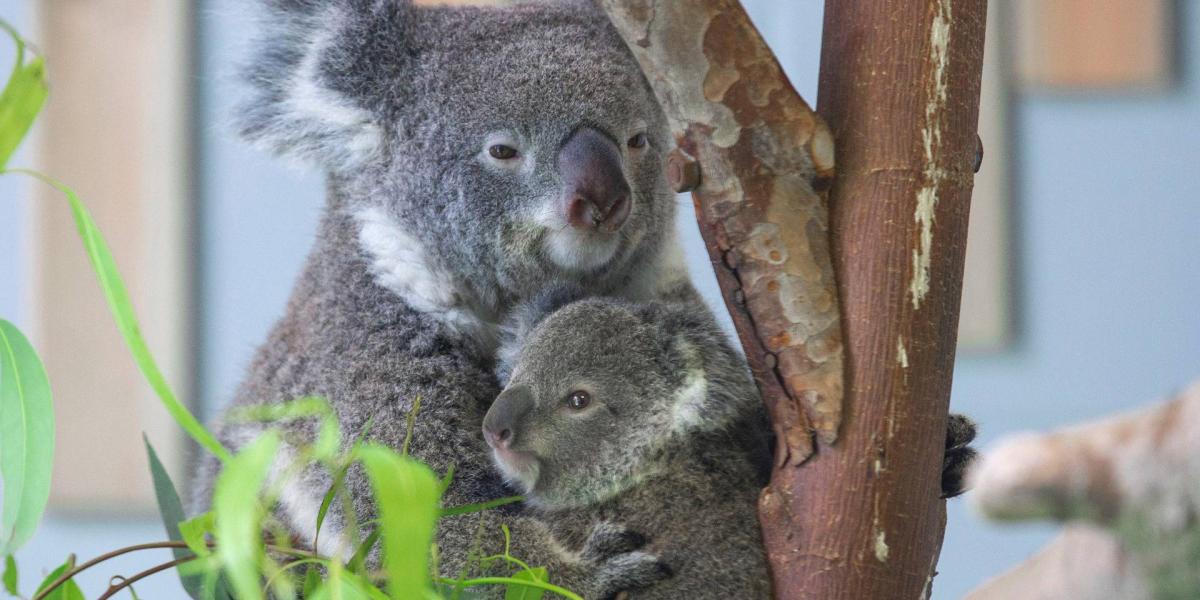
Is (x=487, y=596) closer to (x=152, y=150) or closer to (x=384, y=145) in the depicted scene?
(x=384, y=145)

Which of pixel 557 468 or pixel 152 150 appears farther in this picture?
pixel 152 150

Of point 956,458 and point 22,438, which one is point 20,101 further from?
point 956,458

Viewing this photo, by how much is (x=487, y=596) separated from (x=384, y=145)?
0.76 meters

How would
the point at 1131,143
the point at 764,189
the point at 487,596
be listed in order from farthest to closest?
the point at 1131,143 → the point at 487,596 → the point at 764,189

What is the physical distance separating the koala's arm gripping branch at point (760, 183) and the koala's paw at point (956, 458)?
0.89 ft

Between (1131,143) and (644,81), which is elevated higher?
(644,81)

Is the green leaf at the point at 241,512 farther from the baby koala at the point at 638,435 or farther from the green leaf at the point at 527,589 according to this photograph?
the baby koala at the point at 638,435

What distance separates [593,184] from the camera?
1.71 m

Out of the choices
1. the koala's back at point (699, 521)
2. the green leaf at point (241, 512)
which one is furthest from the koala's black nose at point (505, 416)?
the green leaf at point (241, 512)

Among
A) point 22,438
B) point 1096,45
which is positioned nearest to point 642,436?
point 22,438

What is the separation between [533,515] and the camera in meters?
1.65

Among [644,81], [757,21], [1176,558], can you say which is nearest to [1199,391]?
[1176,558]

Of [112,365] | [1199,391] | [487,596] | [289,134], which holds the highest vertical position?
[289,134]

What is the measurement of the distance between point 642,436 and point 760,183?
0.42 m
